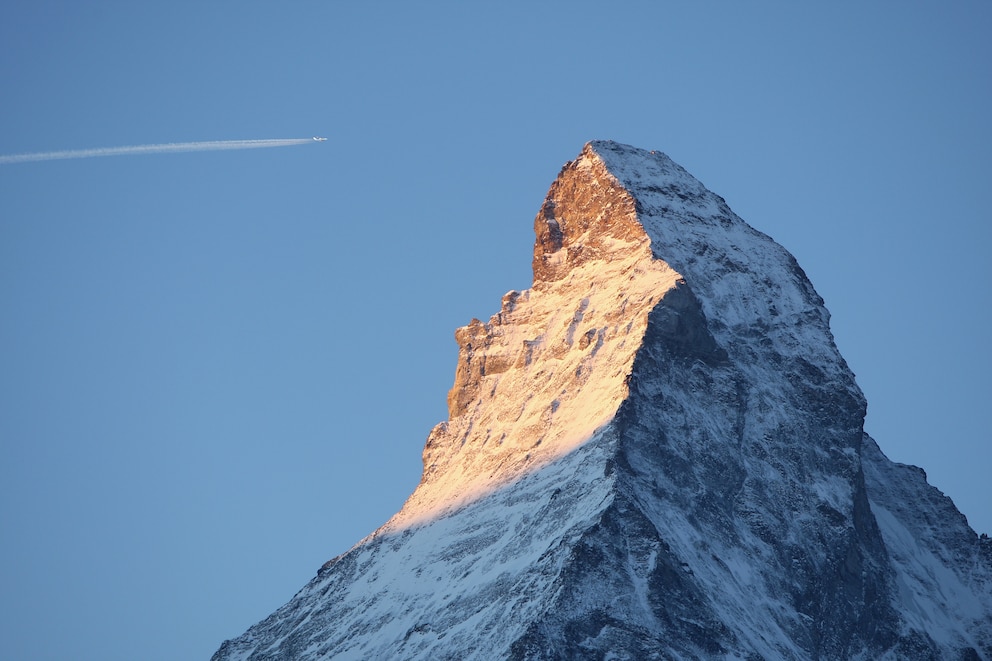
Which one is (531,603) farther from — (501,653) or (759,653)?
(759,653)

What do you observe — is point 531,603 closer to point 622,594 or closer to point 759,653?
point 622,594

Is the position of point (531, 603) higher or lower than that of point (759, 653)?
higher

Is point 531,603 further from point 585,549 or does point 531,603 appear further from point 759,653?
point 759,653

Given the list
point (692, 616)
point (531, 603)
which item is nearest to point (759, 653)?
point (692, 616)

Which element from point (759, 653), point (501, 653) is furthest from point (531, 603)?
point (759, 653)

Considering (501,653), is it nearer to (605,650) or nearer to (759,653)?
(605,650)

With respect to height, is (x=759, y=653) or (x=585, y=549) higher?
(x=585, y=549)
